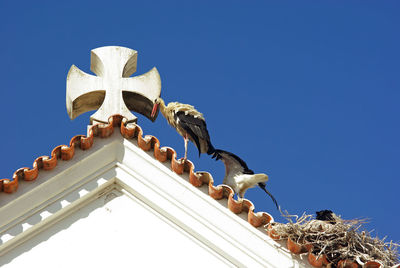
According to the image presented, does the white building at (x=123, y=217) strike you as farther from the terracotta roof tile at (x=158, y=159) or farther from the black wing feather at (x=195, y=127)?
the black wing feather at (x=195, y=127)

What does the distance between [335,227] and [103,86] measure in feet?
11.0

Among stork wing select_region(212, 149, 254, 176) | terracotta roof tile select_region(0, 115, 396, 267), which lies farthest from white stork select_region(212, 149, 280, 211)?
terracotta roof tile select_region(0, 115, 396, 267)

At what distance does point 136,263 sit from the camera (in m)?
10.4

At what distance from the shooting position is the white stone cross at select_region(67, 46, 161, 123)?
1227 centimetres

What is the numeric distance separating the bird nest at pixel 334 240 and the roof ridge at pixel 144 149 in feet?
0.89

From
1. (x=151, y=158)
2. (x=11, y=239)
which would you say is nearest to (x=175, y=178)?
(x=151, y=158)

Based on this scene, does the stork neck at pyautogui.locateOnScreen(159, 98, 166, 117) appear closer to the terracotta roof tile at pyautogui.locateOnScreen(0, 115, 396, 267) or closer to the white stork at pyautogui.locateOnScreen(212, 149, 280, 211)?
the terracotta roof tile at pyautogui.locateOnScreen(0, 115, 396, 267)

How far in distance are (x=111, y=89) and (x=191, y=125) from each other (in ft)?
4.45

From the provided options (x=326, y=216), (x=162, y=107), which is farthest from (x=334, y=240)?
(x=162, y=107)

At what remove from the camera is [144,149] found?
11305mm

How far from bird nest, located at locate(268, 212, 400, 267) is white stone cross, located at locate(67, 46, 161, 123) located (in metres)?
2.52

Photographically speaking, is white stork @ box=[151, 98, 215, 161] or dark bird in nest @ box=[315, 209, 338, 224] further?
white stork @ box=[151, 98, 215, 161]

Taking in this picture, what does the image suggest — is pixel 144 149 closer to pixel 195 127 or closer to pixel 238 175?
pixel 195 127

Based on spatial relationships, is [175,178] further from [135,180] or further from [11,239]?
[11,239]
